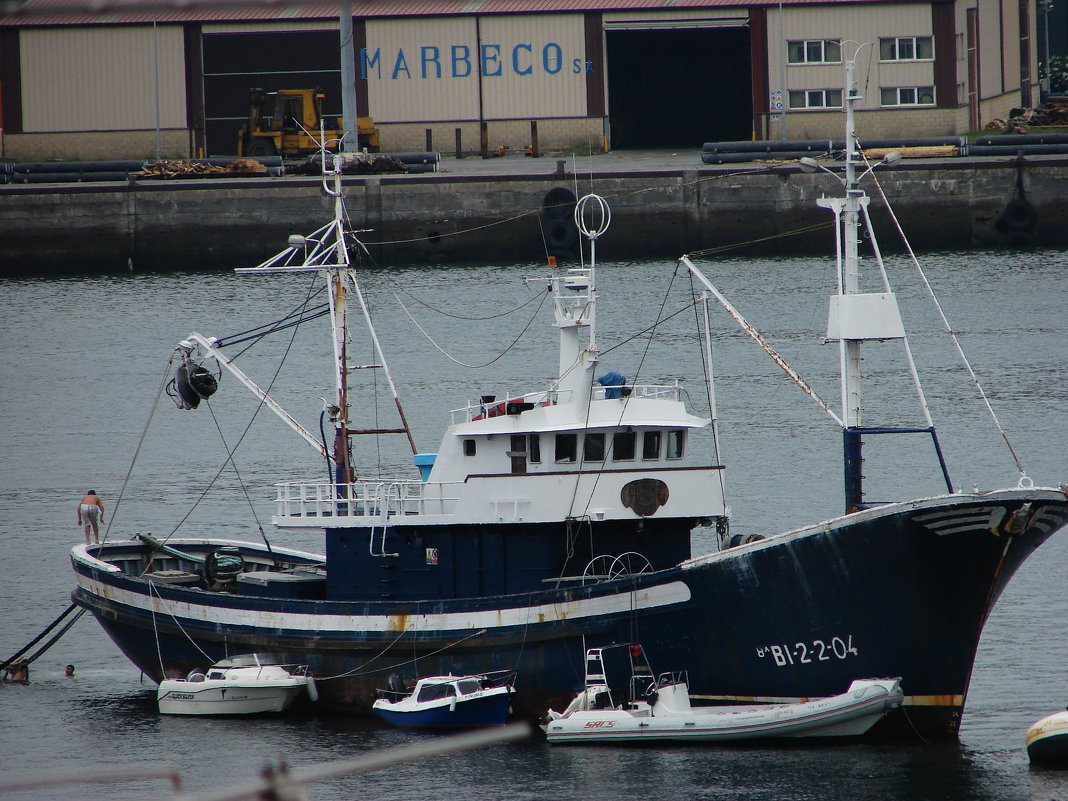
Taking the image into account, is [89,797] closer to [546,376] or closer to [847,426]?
[847,426]

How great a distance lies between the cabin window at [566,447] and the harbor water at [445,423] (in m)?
4.22

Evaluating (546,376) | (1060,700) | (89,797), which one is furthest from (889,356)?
(89,797)

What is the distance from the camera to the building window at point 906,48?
256 feet

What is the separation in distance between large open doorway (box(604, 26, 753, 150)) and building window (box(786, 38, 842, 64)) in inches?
339

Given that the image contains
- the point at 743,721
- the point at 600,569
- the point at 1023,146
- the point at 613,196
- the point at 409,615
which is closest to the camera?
the point at 743,721

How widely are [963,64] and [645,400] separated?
6192 centimetres

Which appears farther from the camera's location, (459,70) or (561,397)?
(459,70)

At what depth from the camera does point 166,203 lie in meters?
70.4

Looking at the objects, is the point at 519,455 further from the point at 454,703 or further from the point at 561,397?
the point at 454,703

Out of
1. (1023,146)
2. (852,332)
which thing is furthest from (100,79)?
(852,332)

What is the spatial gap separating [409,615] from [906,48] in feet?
205

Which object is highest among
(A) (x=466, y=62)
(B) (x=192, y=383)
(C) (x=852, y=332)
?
(A) (x=466, y=62)

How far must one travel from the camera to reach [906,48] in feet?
256

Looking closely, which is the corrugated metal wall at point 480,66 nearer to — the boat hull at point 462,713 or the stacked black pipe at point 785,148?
the stacked black pipe at point 785,148
